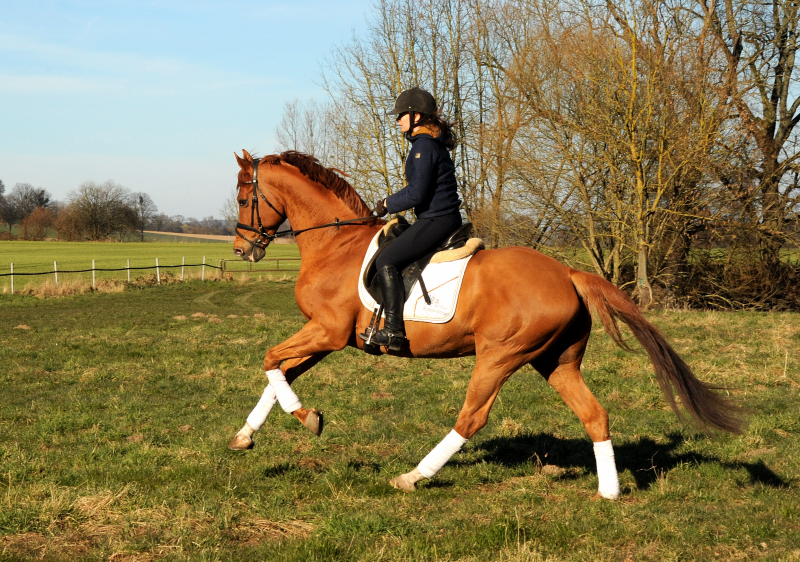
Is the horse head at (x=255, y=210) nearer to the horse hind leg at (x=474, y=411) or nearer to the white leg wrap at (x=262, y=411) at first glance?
the white leg wrap at (x=262, y=411)

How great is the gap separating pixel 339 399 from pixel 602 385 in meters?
3.97

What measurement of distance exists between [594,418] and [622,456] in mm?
1375

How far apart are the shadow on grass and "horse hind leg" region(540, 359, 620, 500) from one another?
0.54 m

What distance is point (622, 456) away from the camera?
22.7 feet

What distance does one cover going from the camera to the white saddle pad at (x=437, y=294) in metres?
5.86

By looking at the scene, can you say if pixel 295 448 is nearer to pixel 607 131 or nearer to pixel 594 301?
pixel 594 301

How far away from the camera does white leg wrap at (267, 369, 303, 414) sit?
606 cm

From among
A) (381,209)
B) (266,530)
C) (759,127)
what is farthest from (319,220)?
(759,127)

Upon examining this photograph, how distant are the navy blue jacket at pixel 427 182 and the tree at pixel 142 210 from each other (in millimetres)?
100409

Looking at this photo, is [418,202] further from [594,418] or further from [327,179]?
[594,418]

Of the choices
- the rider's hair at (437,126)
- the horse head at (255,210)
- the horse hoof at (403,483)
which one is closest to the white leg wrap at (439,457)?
the horse hoof at (403,483)

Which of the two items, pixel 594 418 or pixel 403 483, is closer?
pixel 403 483

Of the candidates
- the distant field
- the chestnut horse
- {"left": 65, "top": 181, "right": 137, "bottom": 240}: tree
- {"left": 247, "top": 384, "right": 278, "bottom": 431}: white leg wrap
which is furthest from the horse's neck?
{"left": 65, "top": 181, "right": 137, "bottom": 240}: tree

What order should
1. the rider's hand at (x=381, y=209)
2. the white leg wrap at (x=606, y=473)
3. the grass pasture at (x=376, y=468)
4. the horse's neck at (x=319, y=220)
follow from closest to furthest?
the grass pasture at (x=376, y=468) → the white leg wrap at (x=606, y=473) → the rider's hand at (x=381, y=209) → the horse's neck at (x=319, y=220)
